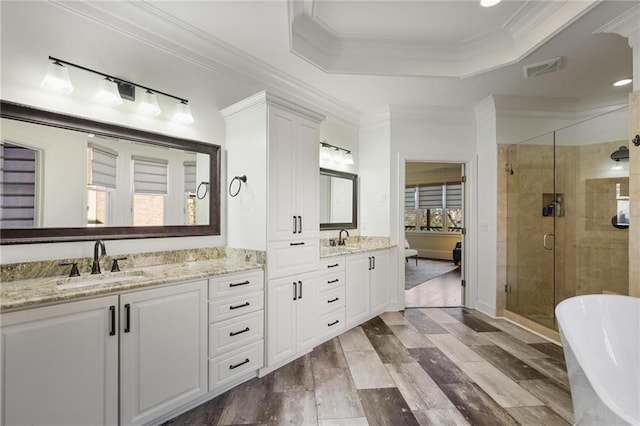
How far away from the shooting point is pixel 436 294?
4.74 m

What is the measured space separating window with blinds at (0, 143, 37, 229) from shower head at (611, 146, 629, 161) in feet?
16.7

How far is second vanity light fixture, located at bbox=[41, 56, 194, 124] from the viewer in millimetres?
1757

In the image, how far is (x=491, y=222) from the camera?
3744 millimetres

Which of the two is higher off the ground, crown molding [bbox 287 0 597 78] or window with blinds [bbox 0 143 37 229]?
crown molding [bbox 287 0 597 78]

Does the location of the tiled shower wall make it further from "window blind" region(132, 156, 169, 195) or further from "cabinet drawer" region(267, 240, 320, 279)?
"window blind" region(132, 156, 169, 195)

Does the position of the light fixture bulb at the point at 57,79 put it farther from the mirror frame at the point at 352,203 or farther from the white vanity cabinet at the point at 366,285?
the white vanity cabinet at the point at 366,285

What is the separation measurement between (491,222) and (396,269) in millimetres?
1361

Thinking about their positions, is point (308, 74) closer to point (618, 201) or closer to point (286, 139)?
point (286, 139)

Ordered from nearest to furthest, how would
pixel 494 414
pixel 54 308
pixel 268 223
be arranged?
pixel 54 308, pixel 494 414, pixel 268 223

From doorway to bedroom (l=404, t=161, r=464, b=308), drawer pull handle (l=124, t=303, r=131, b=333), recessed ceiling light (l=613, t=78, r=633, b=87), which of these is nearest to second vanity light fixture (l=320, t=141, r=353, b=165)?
drawer pull handle (l=124, t=303, r=131, b=333)

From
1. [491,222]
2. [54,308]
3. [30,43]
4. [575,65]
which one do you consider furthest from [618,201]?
[30,43]

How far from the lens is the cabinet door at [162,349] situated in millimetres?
1615

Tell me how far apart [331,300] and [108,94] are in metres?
2.52

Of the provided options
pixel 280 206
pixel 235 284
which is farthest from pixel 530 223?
pixel 235 284
